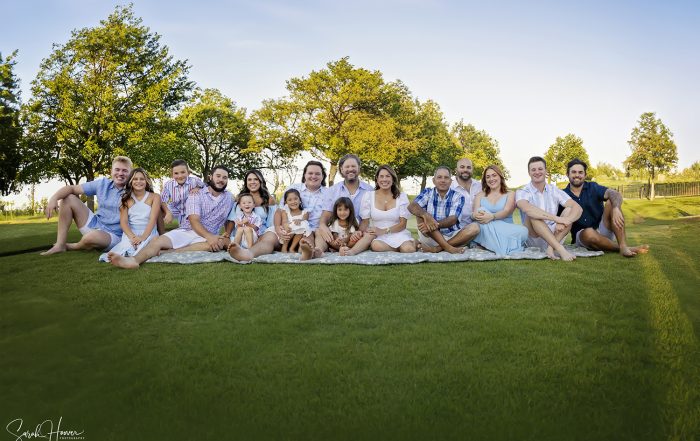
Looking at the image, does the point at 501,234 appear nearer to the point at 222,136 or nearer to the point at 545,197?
the point at 545,197

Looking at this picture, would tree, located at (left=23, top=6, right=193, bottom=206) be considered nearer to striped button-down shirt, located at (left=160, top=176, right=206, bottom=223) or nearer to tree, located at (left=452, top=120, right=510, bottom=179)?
striped button-down shirt, located at (left=160, top=176, right=206, bottom=223)

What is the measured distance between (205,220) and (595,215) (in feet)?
20.8

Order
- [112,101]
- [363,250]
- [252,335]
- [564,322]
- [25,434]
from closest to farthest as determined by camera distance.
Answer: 1. [25,434]
2. [252,335]
3. [564,322]
4. [363,250]
5. [112,101]

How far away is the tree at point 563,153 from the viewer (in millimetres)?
55688

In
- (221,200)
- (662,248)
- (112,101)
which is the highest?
(112,101)

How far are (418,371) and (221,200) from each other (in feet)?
20.4

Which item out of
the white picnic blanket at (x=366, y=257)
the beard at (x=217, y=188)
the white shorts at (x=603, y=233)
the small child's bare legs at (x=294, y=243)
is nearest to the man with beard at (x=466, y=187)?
the white picnic blanket at (x=366, y=257)

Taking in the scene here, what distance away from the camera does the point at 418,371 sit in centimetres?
297

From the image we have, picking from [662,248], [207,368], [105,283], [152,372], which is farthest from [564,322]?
[662,248]

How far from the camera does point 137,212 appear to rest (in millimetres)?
7910

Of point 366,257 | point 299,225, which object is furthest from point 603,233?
point 299,225

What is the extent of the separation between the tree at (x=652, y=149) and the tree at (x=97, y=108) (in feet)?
121

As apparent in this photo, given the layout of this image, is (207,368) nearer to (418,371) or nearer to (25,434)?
(25,434)

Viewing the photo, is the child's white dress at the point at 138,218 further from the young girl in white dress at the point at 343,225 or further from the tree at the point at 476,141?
the tree at the point at 476,141
